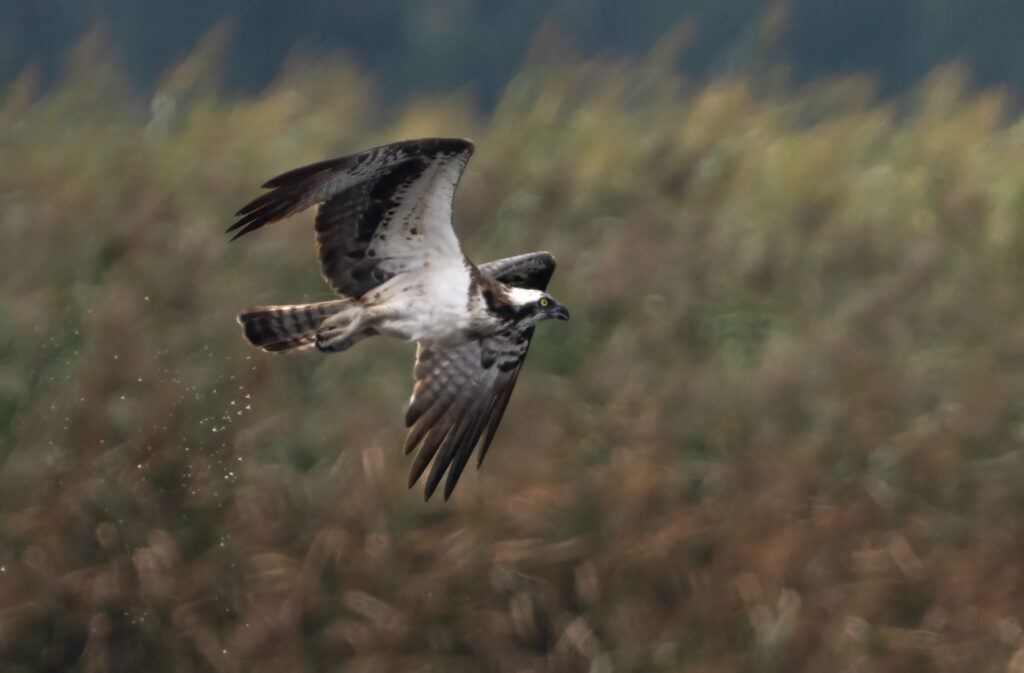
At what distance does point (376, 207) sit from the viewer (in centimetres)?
713

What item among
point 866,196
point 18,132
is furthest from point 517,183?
point 18,132

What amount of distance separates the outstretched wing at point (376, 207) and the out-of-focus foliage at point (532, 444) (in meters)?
1.62

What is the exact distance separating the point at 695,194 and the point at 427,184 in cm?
385

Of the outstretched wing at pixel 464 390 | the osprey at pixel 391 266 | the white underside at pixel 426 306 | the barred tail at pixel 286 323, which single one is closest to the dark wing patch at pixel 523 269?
the outstretched wing at pixel 464 390

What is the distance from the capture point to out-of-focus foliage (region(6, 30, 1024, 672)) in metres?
8.38

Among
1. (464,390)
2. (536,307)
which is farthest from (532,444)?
(536,307)

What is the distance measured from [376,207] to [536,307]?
0.76 m

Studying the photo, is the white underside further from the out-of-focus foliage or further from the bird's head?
the out-of-focus foliage

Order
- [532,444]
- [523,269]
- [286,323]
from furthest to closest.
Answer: [532,444] → [523,269] → [286,323]

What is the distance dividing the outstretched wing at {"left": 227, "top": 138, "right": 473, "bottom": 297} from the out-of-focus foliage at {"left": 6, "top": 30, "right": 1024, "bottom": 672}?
162 cm

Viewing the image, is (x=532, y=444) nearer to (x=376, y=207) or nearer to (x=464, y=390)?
(x=464, y=390)

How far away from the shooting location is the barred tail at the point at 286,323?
24.1 ft

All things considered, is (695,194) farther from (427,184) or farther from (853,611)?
(427,184)

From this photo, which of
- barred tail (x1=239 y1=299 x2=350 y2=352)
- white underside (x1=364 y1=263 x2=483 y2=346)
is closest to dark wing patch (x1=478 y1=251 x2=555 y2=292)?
white underside (x1=364 y1=263 x2=483 y2=346)
